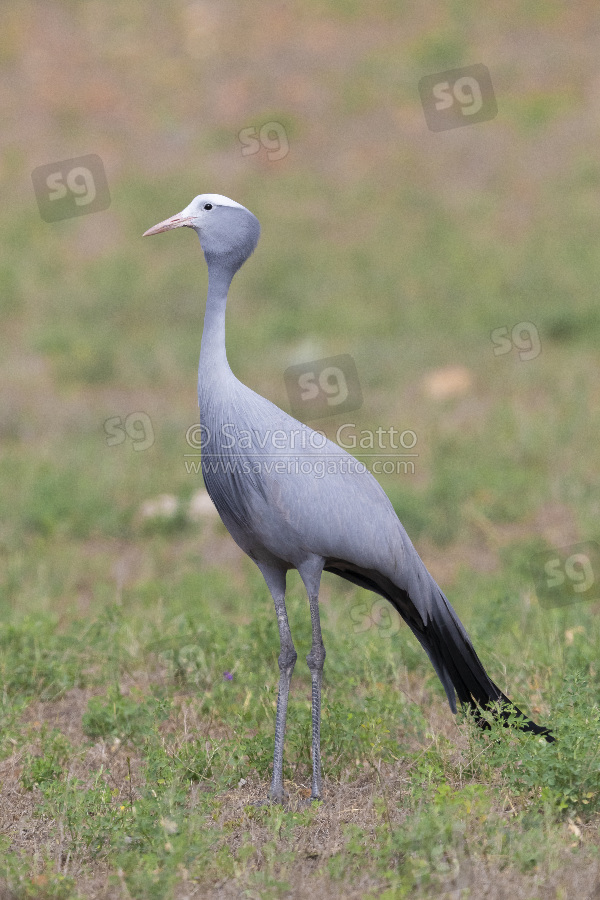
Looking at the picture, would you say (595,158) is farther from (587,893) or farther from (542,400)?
(587,893)

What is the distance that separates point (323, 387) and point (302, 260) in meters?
3.12

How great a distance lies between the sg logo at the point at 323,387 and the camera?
33.0 feet

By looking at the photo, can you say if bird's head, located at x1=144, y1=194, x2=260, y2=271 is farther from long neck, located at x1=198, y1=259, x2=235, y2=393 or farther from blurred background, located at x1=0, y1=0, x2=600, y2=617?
blurred background, located at x1=0, y1=0, x2=600, y2=617

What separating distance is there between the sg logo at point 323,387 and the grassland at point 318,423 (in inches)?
6.7

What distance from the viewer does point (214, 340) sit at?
441 centimetres

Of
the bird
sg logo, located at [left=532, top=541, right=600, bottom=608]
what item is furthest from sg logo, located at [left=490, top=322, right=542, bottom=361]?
the bird

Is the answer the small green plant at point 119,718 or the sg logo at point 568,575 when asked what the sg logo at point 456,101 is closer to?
the sg logo at point 568,575

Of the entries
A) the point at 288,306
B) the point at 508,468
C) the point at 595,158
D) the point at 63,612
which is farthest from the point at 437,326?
the point at 63,612

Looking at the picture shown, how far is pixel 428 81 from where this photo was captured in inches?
601

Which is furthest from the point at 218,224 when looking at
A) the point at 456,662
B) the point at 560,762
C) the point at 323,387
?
the point at 323,387

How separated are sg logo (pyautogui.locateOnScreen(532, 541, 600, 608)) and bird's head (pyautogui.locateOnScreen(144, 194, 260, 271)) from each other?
343cm

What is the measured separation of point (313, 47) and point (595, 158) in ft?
15.0

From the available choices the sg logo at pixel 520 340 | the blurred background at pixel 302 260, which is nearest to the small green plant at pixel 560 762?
the blurred background at pixel 302 260

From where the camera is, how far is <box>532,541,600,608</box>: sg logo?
6961 millimetres
